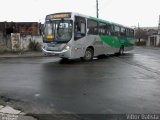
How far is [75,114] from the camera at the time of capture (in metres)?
5.43

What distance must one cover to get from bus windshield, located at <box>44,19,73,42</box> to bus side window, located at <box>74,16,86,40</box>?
17.9 inches

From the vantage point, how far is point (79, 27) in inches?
607

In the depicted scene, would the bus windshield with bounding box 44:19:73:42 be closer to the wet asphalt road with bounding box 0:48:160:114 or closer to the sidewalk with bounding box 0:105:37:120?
the wet asphalt road with bounding box 0:48:160:114

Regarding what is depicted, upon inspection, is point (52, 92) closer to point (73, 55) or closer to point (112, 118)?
point (112, 118)

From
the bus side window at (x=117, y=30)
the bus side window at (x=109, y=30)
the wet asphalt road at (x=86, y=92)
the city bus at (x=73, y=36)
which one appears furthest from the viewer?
the bus side window at (x=117, y=30)

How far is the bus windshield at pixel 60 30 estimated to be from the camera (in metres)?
14.8

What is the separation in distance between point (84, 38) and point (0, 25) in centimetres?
1324

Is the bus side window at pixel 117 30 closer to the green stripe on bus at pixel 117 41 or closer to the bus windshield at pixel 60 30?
the green stripe on bus at pixel 117 41

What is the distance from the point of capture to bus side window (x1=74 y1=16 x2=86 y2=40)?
15.1m

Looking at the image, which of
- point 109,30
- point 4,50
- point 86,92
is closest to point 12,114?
point 86,92

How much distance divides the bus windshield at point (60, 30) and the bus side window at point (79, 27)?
0.46 meters

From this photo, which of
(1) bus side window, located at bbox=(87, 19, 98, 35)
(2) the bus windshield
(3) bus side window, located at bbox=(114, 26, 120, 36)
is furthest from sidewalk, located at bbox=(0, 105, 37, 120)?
(3) bus side window, located at bbox=(114, 26, 120, 36)

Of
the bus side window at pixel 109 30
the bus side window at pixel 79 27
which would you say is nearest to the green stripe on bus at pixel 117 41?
the bus side window at pixel 109 30

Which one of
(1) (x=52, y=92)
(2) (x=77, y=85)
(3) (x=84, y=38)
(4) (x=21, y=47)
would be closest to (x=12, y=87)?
(1) (x=52, y=92)
